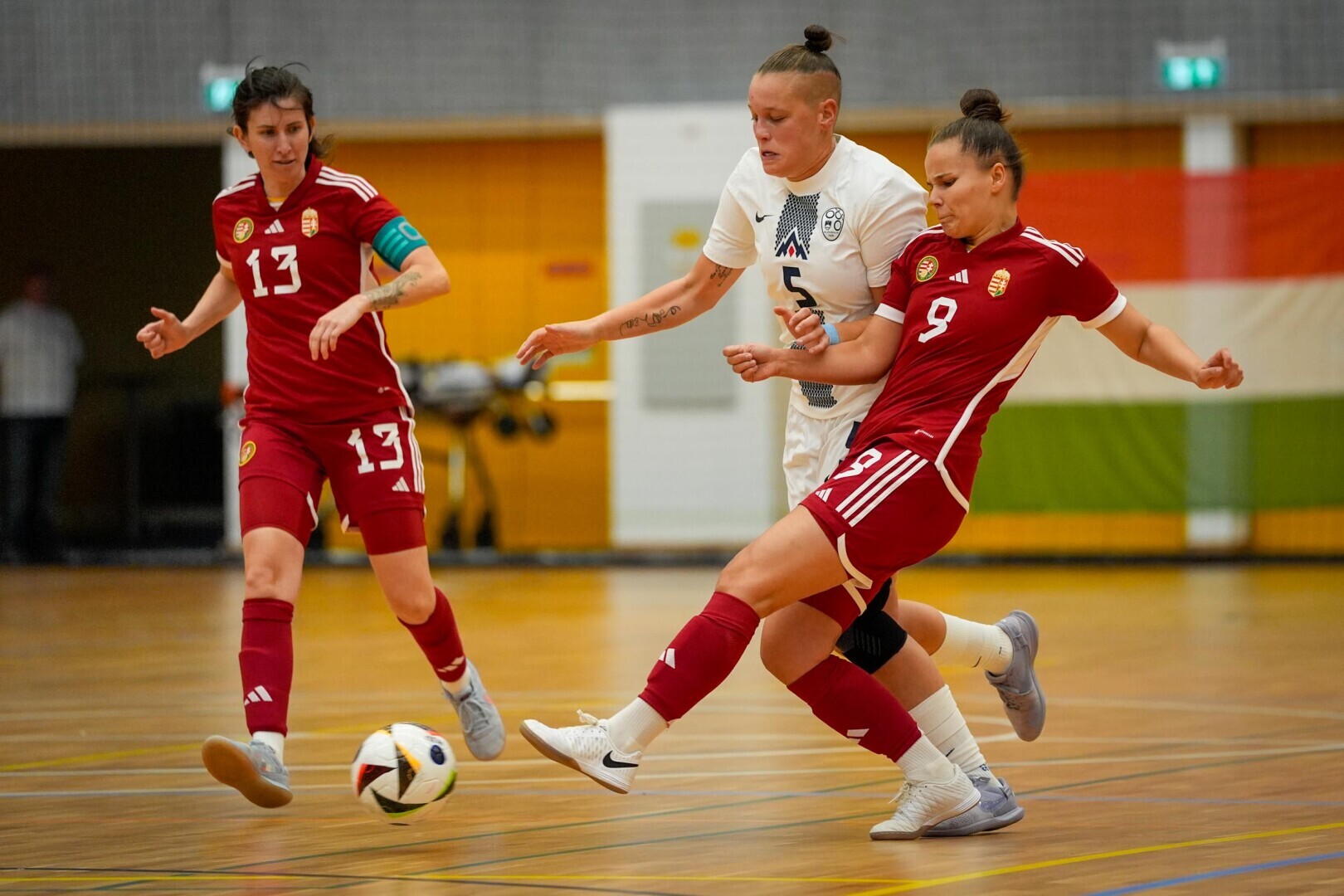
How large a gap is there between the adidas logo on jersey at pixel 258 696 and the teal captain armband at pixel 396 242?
3.71 feet

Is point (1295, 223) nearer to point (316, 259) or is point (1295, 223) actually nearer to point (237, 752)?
point (316, 259)

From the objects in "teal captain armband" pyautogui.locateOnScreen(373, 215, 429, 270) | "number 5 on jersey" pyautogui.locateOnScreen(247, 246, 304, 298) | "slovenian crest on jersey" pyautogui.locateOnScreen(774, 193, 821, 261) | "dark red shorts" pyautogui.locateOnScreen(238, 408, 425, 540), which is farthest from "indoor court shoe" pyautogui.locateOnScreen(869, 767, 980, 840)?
"number 5 on jersey" pyautogui.locateOnScreen(247, 246, 304, 298)

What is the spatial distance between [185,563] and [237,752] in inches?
351

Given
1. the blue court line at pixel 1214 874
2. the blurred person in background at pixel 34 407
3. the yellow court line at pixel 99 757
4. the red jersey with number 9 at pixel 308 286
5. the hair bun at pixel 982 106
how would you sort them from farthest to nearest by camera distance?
1. the blurred person in background at pixel 34 407
2. the yellow court line at pixel 99 757
3. the red jersey with number 9 at pixel 308 286
4. the hair bun at pixel 982 106
5. the blue court line at pixel 1214 874

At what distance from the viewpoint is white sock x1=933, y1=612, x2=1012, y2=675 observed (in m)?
4.33

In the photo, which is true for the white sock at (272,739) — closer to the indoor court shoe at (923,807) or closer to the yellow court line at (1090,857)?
the indoor court shoe at (923,807)

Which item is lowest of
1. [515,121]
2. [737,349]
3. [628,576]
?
[628,576]

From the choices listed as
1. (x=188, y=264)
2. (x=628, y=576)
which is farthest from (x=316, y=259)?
(x=188, y=264)

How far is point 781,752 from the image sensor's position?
509 cm

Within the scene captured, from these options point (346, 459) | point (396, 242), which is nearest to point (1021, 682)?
point (346, 459)

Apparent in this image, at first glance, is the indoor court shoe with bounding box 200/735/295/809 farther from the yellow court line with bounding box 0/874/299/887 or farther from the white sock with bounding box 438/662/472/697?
the white sock with bounding box 438/662/472/697

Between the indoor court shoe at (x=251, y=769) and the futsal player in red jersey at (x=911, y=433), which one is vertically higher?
the futsal player in red jersey at (x=911, y=433)

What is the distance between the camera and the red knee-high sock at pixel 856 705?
3828 millimetres

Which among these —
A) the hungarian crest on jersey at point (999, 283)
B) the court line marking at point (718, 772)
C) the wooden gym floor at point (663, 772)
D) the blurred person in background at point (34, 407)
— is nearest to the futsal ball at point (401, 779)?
the wooden gym floor at point (663, 772)
